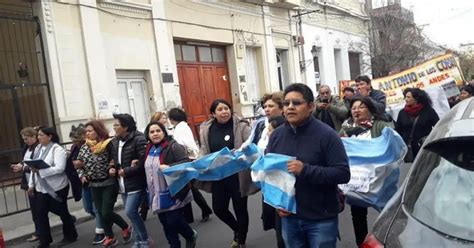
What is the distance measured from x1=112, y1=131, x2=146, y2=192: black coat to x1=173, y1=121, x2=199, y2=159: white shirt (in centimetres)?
133

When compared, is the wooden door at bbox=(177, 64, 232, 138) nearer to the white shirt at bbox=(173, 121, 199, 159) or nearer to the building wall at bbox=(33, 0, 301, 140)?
the building wall at bbox=(33, 0, 301, 140)

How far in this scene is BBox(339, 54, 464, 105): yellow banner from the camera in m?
11.0

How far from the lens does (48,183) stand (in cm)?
621

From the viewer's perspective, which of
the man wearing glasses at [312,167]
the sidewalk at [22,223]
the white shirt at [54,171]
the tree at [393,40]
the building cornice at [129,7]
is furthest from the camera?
the tree at [393,40]

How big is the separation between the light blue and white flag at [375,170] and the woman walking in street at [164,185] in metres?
1.74

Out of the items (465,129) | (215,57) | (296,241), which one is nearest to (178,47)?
(215,57)

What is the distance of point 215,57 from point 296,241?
540 inches

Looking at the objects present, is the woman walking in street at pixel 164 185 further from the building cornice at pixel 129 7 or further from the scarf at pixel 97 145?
the building cornice at pixel 129 7

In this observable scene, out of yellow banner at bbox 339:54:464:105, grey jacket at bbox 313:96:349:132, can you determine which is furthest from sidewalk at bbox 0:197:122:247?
yellow banner at bbox 339:54:464:105

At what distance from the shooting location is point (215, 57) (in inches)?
655

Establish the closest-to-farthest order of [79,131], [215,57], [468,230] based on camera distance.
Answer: [468,230] < [79,131] < [215,57]

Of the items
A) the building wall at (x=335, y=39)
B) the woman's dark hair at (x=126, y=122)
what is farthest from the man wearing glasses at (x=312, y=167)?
the building wall at (x=335, y=39)

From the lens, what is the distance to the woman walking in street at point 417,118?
20.2 ft

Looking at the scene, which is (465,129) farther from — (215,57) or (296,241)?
(215,57)
